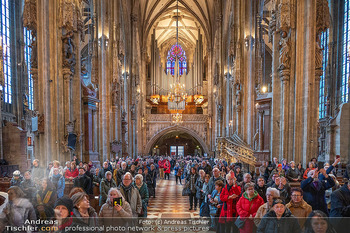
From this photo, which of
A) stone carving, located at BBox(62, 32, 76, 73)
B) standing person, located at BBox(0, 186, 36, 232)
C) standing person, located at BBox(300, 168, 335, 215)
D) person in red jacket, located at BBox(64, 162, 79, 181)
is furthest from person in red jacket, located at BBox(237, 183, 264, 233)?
stone carving, located at BBox(62, 32, 76, 73)

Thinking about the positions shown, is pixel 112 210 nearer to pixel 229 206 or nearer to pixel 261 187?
pixel 229 206

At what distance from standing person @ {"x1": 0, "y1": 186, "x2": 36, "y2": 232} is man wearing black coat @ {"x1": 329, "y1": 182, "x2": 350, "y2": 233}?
4.33 metres

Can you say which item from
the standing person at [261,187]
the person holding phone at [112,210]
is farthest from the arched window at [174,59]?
the person holding phone at [112,210]

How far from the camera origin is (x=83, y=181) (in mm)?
7469

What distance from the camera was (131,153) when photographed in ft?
91.2

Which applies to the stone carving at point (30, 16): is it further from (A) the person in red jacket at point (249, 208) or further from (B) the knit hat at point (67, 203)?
(A) the person in red jacket at point (249, 208)

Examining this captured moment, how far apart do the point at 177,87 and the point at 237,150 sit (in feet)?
56.8

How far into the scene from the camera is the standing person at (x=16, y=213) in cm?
405

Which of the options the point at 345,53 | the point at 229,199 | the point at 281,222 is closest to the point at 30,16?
the point at 229,199

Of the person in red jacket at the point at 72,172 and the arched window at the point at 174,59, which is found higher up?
the arched window at the point at 174,59

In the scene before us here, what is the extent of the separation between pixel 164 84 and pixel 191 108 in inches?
216

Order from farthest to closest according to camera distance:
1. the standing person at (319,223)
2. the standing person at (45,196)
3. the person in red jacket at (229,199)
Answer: the person in red jacket at (229,199) → the standing person at (45,196) → the standing person at (319,223)

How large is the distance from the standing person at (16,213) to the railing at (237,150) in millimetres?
12246

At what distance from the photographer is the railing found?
15.3 m
